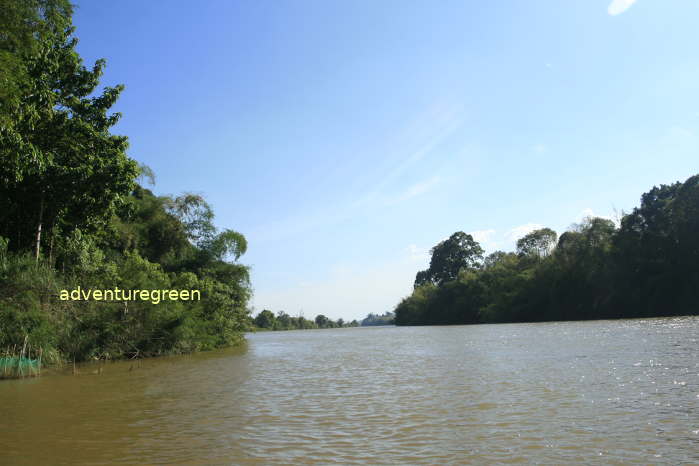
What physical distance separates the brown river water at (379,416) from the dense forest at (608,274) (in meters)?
40.6

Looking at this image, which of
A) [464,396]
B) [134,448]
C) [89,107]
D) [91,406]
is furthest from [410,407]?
[89,107]

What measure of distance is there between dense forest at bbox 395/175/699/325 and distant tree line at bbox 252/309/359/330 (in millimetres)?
56428

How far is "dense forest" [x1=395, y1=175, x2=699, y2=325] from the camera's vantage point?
51969 mm

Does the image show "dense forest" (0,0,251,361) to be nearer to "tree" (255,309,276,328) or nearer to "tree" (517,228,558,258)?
"tree" (517,228,558,258)

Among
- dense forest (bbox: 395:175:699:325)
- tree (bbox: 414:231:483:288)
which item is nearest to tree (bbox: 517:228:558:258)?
dense forest (bbox: 395:175:699:325)

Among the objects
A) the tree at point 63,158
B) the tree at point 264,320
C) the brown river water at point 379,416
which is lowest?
the brown river water at point 379,416

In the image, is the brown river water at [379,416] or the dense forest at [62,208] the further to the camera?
the dense forest at [62,208]

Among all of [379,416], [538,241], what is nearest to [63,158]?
[379,416]

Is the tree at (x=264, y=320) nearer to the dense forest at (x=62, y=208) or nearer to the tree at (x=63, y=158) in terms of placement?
the dense forest at (x=62, y=208)

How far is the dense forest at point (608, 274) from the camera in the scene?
52.0m

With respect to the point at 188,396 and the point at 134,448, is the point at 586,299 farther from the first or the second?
the point at 134,448

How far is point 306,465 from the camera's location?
670 cm

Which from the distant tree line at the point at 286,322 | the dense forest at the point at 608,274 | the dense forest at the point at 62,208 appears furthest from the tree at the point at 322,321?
the dense forest at the point at 62,208

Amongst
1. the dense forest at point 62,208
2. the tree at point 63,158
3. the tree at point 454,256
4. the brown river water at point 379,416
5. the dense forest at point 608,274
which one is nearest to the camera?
the brown river water at point 379,416
